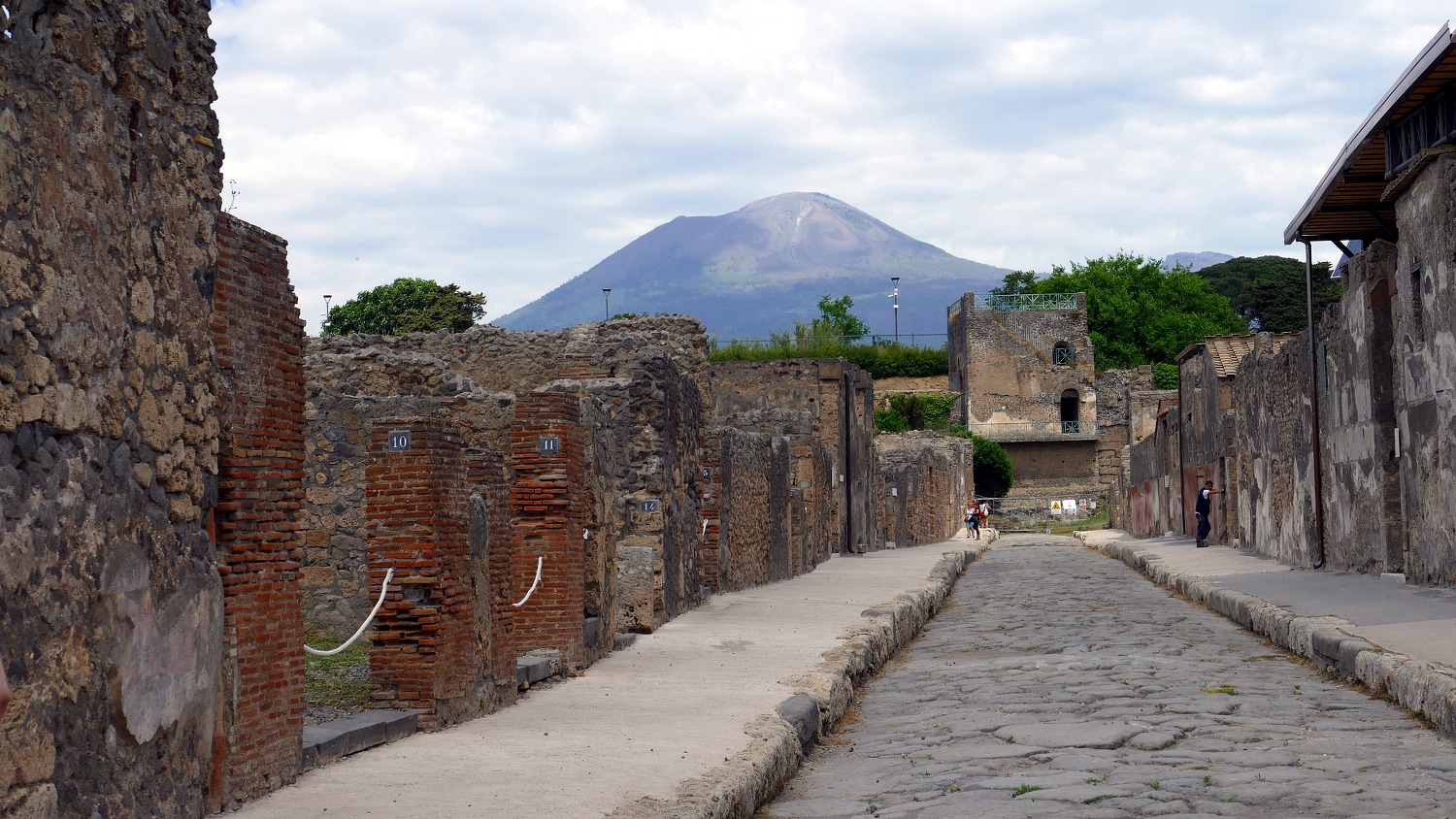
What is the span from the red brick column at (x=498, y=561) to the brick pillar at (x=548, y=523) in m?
1.04

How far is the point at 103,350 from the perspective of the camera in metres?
4.04

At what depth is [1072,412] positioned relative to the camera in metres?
62.8

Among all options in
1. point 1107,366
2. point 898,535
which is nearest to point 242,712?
point 898,535

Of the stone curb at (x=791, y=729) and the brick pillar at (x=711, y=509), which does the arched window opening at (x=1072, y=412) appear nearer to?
the brick pillar at (x=711, y=509)

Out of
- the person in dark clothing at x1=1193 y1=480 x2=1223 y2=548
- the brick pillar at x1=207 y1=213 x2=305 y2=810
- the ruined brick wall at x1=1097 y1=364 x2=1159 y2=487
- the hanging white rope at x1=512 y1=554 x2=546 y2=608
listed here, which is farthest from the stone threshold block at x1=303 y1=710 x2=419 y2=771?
the ruined brick wall at x1=1097 y1=364 x2=1159 y2=487

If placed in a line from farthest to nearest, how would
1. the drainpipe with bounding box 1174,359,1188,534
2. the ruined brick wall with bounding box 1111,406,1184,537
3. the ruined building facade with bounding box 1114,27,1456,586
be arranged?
the ruined brick wall with bounding box 1111,406,1184,537 → the drainpipe with bounding box 1174,359,1188,534 → the ruined building facade with bounding box 1114,27,1456,586

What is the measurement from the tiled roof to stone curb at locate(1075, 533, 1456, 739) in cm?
1135

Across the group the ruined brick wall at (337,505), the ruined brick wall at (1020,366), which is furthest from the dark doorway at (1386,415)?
the ruined brick wall at (1020,366)

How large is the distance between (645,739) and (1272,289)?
6873 cm

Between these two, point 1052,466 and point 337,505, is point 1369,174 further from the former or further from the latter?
point 1052,466

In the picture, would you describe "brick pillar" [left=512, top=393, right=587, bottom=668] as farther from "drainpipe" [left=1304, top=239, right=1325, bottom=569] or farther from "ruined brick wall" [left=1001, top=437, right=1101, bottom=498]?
"ruined brick wall" [left=1001, top=437, right=1101, bottom=498]

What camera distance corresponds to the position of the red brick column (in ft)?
23.9

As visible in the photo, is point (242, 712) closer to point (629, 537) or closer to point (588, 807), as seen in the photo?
point (588, 807)

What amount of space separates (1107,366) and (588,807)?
6673 centimetres
